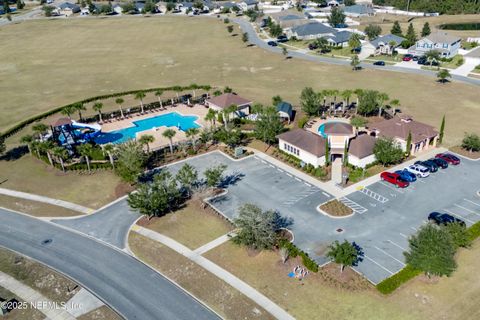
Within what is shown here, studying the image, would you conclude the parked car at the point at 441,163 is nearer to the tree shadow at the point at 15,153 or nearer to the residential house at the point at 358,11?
the tree shadow at the point at 15,153

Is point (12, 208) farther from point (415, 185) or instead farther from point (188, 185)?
point (415, 185)

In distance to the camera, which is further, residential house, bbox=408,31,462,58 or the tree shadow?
residential house, bbox=408,31,462,58

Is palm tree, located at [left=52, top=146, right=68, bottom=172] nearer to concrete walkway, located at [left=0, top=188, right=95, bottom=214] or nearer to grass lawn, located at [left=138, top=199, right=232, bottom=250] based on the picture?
concrete walkway, located at [left=0, top=188, right=95, bottom=214]

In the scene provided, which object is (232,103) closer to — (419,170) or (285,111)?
(285,111)

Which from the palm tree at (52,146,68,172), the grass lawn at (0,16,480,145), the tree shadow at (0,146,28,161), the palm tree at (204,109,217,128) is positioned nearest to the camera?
the palm tree at (52,146,68,172)

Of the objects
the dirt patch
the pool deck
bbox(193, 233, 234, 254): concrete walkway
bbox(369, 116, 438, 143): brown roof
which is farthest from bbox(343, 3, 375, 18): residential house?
bbox(193, 233, 234, 254): concrete walkway

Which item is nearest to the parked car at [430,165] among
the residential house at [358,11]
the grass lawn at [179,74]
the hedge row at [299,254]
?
the grass lawn at [179,74]
